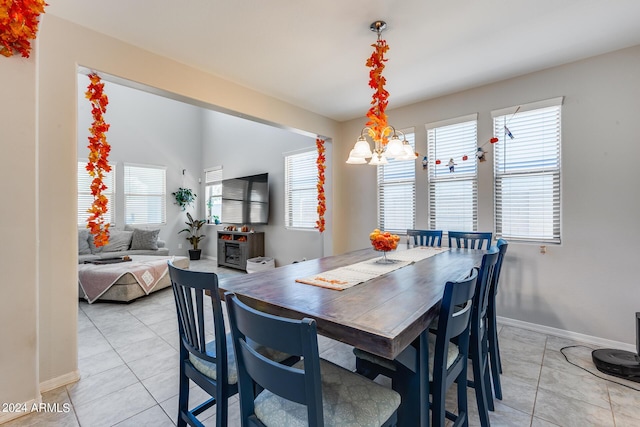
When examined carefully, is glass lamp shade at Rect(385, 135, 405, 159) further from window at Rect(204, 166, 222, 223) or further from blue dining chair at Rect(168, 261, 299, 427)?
window at Rect(204, 166, 222, 223)

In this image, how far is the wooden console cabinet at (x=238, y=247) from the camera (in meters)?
6.02

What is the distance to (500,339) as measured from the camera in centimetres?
295

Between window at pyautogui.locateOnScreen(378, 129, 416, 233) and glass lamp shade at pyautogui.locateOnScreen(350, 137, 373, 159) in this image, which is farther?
window at pyautogui.locateOnScreen(378, 129, 416, 233)

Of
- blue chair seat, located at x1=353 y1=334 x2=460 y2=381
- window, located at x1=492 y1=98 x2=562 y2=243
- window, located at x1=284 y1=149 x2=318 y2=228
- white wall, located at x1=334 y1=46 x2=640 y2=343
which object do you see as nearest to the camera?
blue chair seat, located at x1=353 y1=334 x2=460 y2=381

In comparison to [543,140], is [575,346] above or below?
below

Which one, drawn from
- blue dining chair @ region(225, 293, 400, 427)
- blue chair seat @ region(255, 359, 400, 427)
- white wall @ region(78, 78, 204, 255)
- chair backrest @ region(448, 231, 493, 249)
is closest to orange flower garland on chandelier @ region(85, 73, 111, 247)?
blue dining chair @ region(225, 293, 400, 427)

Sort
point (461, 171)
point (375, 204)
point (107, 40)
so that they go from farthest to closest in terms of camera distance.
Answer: point (375, 204)
point (461, 171)
point (107, 40)

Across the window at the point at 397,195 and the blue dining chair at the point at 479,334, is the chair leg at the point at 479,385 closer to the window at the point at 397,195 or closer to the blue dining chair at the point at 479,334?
the blue dining chair at the point at 479,334

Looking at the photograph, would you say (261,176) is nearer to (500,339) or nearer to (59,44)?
(59,44)

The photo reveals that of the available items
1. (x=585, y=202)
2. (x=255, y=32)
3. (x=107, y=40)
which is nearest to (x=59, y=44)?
(x=107, y=40)

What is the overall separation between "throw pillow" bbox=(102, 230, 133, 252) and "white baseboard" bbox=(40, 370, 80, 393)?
169 inches

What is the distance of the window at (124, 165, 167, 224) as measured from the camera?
6855mm

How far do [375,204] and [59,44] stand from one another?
12.6 ft

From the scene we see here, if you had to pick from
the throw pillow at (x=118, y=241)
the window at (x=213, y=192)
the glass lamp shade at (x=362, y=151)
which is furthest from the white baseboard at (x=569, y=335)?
the throw pillow at (x=118, y=241)
